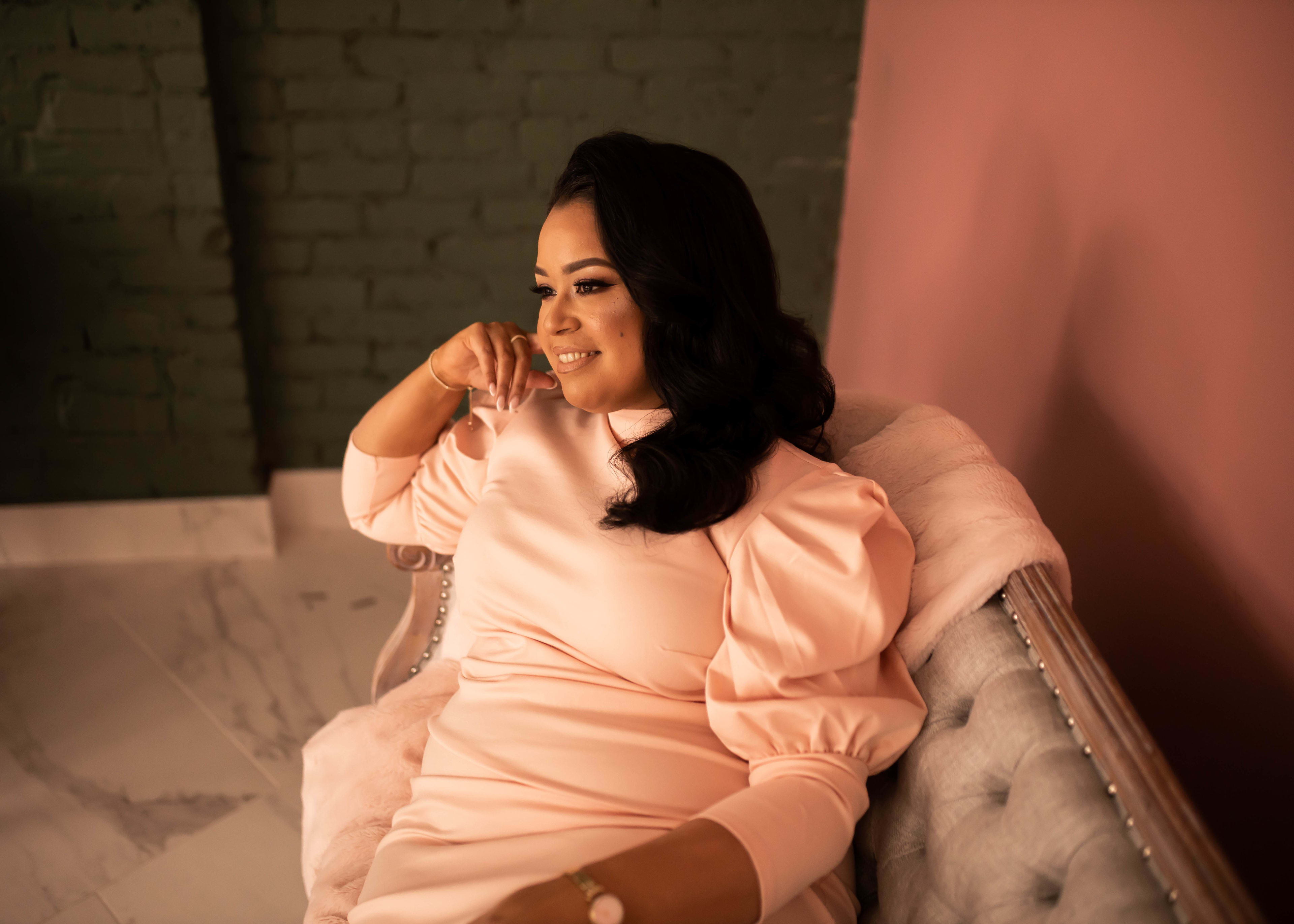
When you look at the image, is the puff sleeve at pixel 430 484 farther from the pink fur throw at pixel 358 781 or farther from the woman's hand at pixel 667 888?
the woman's hand at pixel 667 888

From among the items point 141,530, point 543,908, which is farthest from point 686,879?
point 141,530

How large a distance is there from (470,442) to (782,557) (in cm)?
57

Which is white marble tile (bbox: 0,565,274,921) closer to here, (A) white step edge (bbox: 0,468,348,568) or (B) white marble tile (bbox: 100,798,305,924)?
(B) white marble tile (bbox: 100,798,305,924)

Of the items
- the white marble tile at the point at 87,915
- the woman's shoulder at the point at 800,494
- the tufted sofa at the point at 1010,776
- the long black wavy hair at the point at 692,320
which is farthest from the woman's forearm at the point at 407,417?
the white marble tile at the point at 87,915

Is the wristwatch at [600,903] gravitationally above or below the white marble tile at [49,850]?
above

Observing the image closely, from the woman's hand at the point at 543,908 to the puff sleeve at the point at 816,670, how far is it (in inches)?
6.1

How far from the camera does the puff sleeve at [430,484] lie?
4.26 feet

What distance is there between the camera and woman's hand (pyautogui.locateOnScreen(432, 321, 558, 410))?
47.8 inches

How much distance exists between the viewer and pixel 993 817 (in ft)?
2.58

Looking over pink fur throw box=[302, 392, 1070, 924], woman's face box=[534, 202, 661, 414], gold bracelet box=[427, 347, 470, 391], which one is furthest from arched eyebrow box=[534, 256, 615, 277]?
pink fur throw box=[302, 392, 1070, 924]

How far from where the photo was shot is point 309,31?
2.11 m

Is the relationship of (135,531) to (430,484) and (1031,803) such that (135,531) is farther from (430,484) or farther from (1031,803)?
(1031,803)

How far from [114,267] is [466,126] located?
3.08 feet

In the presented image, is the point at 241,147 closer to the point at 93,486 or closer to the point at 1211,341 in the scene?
the point at 93,486
